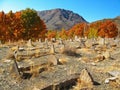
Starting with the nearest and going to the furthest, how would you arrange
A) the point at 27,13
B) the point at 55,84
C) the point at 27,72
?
1. the point at 55,84
2. the point at 27,72
3. the point at 27,13

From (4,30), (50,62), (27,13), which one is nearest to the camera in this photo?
(50,62)

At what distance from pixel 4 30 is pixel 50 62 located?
51.9 meters

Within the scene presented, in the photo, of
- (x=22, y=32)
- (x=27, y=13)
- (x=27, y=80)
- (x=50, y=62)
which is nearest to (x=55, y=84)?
(x=27, y=80)

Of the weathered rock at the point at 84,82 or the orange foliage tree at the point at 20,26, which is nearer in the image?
the weathered rock at the point at 84,82

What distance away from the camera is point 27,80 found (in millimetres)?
17078

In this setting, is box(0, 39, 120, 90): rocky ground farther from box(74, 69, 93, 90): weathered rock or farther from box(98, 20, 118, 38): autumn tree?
box(98, 20, 118, 38): autumn tree

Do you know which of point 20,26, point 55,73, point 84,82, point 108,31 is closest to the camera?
point 84,82

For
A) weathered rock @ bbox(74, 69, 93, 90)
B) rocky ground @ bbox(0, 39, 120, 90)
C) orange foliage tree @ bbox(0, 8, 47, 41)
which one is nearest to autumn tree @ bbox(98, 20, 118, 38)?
orange foliage tree @ bbox(0, 8, 47, 41)

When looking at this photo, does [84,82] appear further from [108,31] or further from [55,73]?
[108,31]

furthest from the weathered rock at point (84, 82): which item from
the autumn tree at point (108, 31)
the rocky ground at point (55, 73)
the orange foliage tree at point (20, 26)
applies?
the autumn tree at point (108, 31)

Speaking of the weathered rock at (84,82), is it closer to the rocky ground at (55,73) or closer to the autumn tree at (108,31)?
the rocky ground at (55,73)

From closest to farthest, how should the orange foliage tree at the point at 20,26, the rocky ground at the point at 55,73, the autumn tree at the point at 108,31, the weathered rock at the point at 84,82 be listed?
the weathered rock at the point at 84,82
the rocky ground at the point at 55,73
the orange foliage tree at the point at 20,26
the autumn tree at the point at 108,31

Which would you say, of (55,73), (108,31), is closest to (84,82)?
(55,73)

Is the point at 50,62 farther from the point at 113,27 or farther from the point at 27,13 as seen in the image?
the point at 113,27
